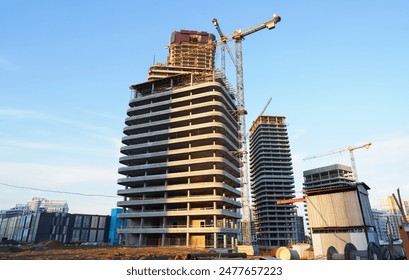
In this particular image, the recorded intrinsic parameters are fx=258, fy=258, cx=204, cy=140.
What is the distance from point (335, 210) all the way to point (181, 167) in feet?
126

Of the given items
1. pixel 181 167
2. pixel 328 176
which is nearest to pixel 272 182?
pixel 328 176

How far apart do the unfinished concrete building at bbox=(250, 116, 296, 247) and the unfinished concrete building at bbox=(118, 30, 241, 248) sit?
58.8 m

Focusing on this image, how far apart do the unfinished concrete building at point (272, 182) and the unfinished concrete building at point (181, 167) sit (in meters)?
58.8

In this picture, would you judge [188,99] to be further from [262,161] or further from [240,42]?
[262,161]

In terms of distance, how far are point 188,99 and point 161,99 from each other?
951 cm

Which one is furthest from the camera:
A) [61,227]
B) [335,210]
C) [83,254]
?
[61,227]

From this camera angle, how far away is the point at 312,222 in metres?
30.4

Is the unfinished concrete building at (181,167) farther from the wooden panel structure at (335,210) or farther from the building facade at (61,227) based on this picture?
the building facade at (61,227)

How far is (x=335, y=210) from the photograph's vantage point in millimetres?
29250

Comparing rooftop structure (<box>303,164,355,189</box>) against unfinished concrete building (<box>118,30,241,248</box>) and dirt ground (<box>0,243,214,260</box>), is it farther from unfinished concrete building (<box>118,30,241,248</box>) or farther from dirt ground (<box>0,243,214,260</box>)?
dirt ground (<box>0,243,214,260</box>)

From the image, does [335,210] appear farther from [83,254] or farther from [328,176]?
[328,176]

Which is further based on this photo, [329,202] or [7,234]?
[7,234]

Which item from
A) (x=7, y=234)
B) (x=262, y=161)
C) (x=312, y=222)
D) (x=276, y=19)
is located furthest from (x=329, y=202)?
(x=7, y=234)

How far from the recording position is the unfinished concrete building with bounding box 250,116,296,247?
119875mm
